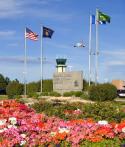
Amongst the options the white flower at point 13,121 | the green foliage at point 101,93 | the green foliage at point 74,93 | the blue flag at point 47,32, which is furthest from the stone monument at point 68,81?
the white flower at point 13,121

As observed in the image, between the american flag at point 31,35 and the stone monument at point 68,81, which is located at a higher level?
the american flag at point 31,35

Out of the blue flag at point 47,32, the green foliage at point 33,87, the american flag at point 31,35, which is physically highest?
the blue flag at point 47,32

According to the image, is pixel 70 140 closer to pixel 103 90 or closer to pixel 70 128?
pixel 70 128

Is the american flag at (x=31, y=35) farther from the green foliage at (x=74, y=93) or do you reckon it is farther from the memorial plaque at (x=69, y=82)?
the green foliage at (x=74, y=93)

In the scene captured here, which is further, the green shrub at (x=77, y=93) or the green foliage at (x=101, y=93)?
the green shrub at (x=77, y=93)

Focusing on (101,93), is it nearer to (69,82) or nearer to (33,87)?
(69,82)

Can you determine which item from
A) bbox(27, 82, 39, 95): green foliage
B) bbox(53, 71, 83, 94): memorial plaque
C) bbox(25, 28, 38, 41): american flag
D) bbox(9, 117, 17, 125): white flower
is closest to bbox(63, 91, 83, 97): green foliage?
bbox(53, 71, 83, 94): memorial plaque

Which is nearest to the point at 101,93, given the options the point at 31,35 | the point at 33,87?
the point at 31,35

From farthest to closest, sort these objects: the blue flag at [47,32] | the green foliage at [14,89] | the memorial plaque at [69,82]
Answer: the blue flag at [47,32] → the green foliage at [14,89] → the memorial plaque at [69,82]

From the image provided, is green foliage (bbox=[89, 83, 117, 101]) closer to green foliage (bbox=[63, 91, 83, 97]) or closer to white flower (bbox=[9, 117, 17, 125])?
green foliage (bbox=[63, 91, 83, 97])

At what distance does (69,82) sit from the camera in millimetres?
59531

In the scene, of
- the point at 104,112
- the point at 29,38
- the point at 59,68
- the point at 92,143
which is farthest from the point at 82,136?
the point at 59,68

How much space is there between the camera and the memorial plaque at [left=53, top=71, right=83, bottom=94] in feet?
193

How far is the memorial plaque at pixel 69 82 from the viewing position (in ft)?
193
